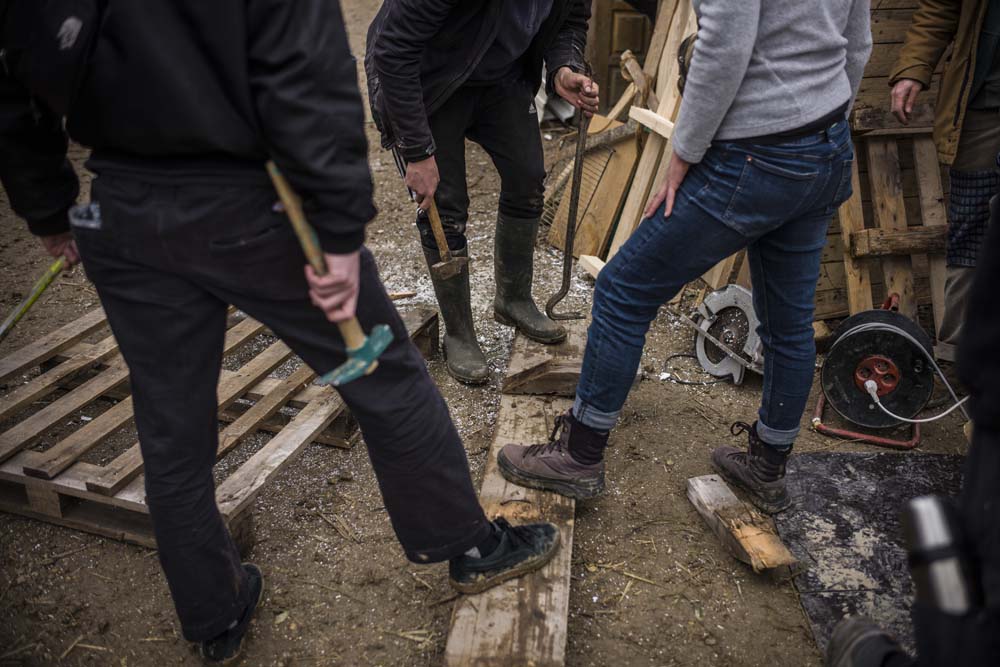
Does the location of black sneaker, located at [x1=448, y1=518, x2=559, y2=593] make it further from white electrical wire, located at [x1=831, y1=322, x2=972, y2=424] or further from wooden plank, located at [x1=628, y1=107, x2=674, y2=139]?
wooden plank, located at [x1=628, y1=107, x2=674, y2=139]

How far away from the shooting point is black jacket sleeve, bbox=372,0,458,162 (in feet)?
8.70

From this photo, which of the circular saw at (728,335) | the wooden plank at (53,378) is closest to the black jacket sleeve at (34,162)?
the wooden plank at (53,378)

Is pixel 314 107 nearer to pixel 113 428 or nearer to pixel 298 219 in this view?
pixel 298 219

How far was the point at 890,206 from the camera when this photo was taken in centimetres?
379

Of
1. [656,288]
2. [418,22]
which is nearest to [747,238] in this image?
[656,288]

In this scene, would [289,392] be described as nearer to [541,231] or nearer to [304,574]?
[304,574]

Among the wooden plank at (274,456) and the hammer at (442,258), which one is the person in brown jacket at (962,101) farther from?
the wooden plank at (274,456)

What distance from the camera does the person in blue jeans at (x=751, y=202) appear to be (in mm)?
1961

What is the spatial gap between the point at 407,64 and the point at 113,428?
1.78 metres

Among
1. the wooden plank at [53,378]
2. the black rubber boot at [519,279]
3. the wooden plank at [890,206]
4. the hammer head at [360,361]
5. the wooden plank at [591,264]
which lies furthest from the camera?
the wooden plank at [591,264]

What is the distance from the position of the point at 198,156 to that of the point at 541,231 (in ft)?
12.2

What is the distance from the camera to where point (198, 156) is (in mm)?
1572

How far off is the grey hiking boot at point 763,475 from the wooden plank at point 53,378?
2451 mm

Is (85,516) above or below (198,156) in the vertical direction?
below
